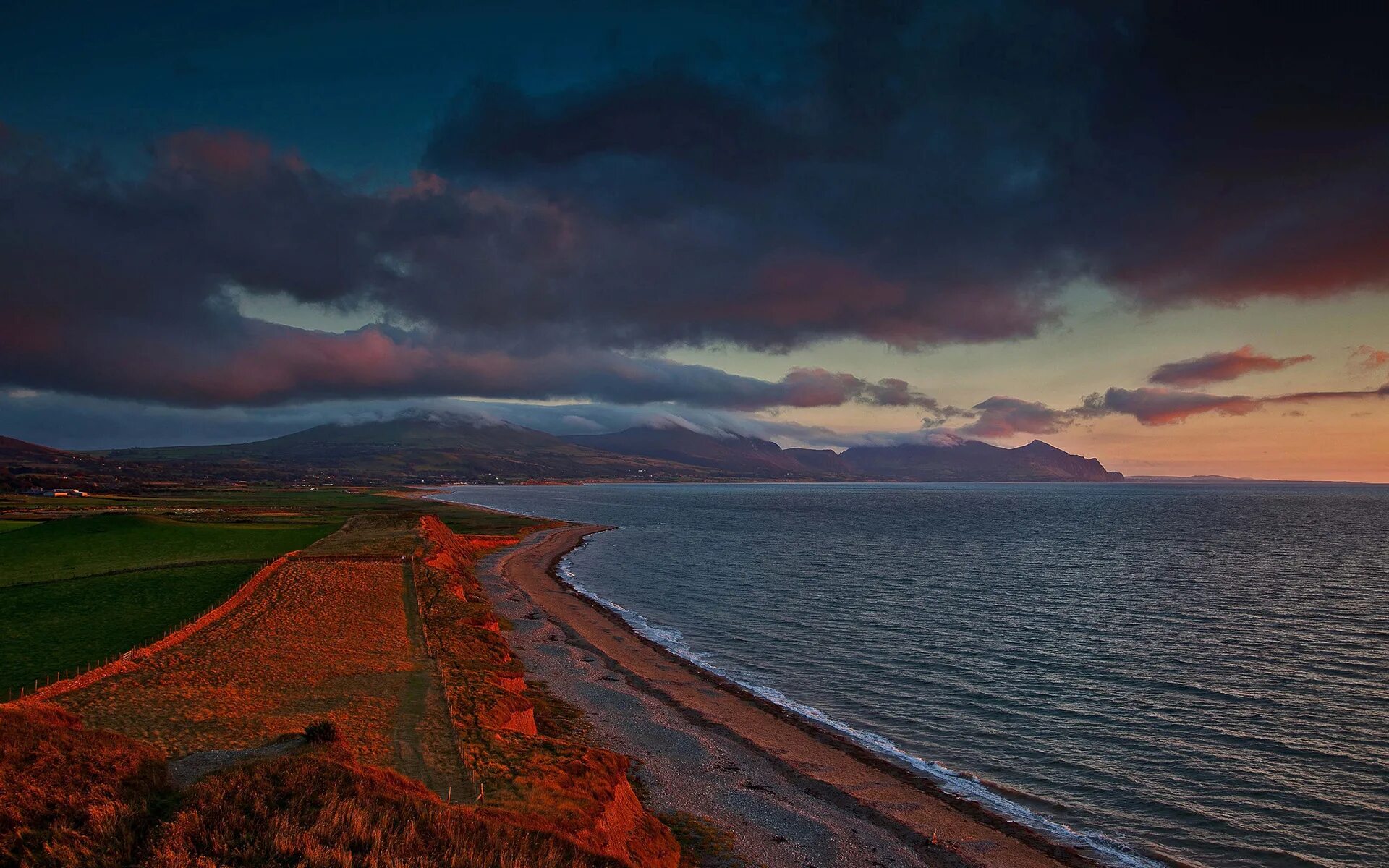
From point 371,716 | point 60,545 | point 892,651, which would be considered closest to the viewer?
point 371,716

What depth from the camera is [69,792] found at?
1325 centimetres

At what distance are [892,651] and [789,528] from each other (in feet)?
340

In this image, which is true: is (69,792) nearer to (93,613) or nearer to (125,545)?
(93,613)

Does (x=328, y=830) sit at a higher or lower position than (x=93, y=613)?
higher

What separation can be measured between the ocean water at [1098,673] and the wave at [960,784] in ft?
0.41

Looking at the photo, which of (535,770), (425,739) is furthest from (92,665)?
(535,770)

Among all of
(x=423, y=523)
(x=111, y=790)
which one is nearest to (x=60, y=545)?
(x=423, y=523)

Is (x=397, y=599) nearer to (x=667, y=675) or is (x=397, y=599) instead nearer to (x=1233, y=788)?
(x=667, y=675)

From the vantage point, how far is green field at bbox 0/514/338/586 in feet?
193

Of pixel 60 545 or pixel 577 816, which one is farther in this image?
pixel 60 545

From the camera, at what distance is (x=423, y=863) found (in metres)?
11.8

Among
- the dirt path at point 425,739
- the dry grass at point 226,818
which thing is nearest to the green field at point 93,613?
the dirt path at point 425,739

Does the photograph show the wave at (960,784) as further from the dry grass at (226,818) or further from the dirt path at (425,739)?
the dry grass at (226,818)

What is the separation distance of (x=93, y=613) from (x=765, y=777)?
144 ft
